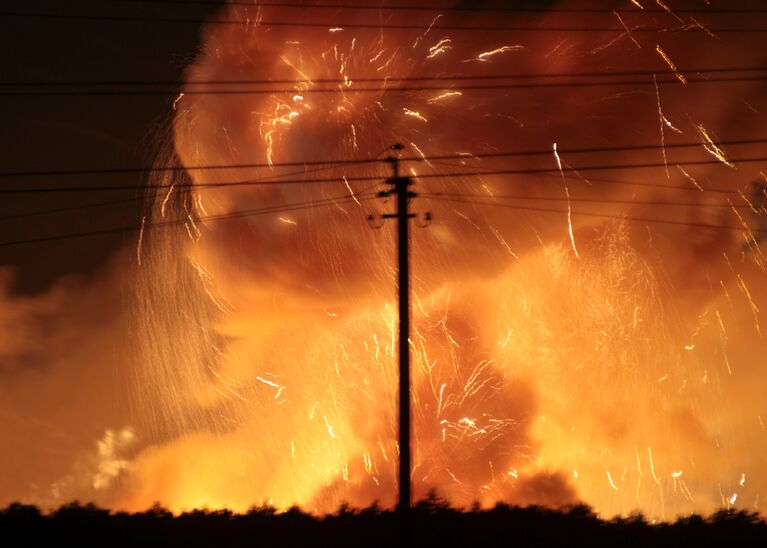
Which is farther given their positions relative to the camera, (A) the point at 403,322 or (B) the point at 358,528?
(B) the point at 358,528

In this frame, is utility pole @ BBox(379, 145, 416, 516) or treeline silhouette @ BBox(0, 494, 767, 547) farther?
treeline silhouette @ BBox(0, 494, 767, 547)

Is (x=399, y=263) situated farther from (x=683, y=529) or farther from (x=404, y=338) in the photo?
(x=683, y=529)

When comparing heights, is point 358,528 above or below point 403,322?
below

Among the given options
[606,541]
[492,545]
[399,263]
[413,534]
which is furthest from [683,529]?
[399,263]

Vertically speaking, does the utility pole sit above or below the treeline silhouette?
above
